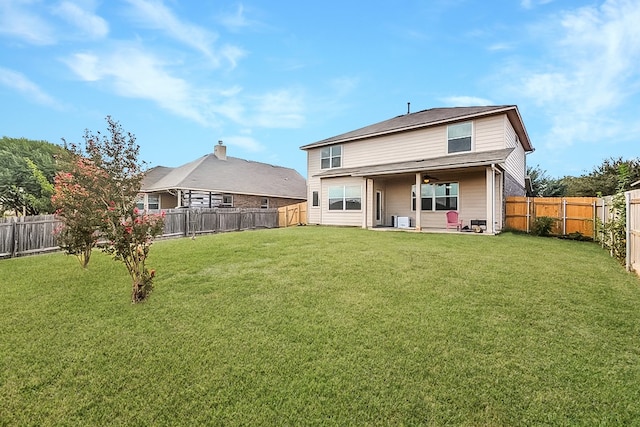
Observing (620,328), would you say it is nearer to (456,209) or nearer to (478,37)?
(456,209)

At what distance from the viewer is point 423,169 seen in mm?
13320

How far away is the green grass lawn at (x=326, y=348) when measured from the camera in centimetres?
262

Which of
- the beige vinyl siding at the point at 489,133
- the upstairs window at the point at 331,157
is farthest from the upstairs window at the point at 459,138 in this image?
the upstairs window at the point at 331,157

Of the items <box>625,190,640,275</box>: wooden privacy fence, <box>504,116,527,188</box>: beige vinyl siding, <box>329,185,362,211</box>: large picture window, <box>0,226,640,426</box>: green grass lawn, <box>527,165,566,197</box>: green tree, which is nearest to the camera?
<box>0,226,640,426</box>: green grass lawn

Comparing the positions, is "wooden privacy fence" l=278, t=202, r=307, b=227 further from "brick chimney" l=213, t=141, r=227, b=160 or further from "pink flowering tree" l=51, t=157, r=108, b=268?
"pink flowering tree" l=51, t=157, r=108, b=268

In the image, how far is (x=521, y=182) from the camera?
17.7 metres

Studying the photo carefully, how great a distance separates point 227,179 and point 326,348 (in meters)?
21.1

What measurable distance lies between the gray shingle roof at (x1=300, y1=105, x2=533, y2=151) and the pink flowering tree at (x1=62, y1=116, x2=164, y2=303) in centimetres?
1328

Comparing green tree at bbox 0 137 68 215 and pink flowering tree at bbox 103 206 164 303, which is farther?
green tree at bbox 0 137 68 215

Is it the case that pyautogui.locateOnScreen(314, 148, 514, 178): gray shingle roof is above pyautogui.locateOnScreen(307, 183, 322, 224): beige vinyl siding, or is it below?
above

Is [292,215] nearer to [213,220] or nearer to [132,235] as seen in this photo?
[213,220]

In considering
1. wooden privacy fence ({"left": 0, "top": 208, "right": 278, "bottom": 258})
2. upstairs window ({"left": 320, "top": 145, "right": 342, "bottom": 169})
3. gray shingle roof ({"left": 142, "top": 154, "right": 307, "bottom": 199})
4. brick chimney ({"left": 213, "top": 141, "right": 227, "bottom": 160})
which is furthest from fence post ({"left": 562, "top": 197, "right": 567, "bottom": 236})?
brick chimney ({"left": 213, "top": 141, "right": 227, "bottom": 160})

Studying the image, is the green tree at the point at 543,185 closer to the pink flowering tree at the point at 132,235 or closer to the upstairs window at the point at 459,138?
the upstairs window at the point at 459,138

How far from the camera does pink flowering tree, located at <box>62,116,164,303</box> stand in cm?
479
